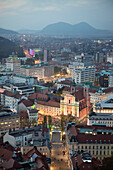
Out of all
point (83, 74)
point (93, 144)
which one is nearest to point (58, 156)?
point (93, 144)

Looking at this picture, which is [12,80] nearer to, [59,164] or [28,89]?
[28,89]

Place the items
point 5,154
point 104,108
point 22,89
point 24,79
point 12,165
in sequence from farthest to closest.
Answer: point 24,79 → point 22,89 → point 104,108 → point 5,154 → point 12,165

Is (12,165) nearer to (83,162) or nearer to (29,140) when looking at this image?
(83,162)

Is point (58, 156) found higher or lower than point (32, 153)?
lower

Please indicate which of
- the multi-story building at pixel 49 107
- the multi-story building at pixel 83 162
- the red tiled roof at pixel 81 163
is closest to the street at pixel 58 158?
the multi-story building at pixel 83 162

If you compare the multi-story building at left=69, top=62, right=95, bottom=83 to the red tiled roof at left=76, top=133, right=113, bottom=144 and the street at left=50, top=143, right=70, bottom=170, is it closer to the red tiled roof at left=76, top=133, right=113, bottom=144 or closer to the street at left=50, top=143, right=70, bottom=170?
the street at left=50, top=143, right=70, bottom=170

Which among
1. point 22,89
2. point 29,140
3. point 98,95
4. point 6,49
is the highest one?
point 6,49

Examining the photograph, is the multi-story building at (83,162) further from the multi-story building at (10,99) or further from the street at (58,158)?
the multi-story building at (10,99)
